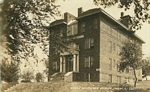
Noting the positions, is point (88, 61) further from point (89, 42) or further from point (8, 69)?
point (8, 69)

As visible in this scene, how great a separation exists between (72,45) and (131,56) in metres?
1.22

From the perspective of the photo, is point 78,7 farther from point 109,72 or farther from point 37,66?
point 109,72

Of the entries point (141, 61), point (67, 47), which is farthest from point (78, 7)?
point (141, 61)

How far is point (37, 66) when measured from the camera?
2928mm

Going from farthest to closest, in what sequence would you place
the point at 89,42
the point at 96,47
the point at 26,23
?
the point at 96,47 < the point at 89,42 < the point at 26,23

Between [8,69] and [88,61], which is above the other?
[88,61]

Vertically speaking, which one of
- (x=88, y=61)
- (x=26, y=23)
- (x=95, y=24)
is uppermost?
(x=95, y=24)

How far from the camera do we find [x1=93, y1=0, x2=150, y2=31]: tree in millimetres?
2876

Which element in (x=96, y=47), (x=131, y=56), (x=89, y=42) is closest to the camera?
(x=89, y=42)

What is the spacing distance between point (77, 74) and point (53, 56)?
732mm

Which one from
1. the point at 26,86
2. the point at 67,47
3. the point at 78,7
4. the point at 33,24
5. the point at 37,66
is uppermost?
the point at 78,7

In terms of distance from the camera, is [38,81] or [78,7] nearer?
[78,7]

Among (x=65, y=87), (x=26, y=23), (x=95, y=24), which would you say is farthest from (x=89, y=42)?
(x=26, y=23)

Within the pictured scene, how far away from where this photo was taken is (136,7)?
9.39ft
